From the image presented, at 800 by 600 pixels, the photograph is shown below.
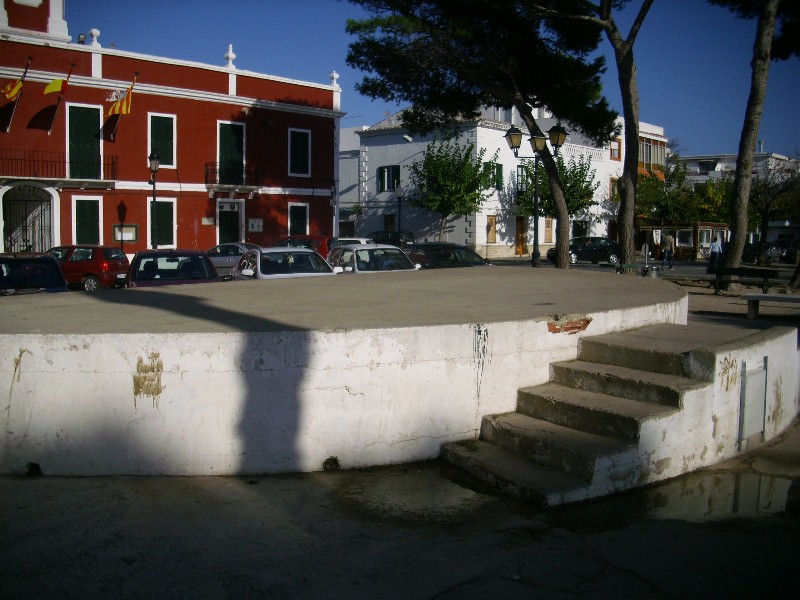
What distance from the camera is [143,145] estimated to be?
106 feet

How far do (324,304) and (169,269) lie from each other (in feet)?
21.3

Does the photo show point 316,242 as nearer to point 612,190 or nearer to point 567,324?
point 567,324

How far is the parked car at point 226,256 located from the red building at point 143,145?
9.01 feet

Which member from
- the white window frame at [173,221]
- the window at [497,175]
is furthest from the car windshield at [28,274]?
the window at [497,175]

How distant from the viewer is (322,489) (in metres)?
5.14

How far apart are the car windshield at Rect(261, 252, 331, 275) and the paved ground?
8.28 meters

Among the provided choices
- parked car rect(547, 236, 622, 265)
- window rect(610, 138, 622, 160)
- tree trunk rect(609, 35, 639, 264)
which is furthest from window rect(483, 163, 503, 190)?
tree trunk rect(609, 35, 639, 264)

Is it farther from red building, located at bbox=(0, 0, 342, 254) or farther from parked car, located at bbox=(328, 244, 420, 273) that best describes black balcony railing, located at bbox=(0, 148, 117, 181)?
parked car, located at bbox=(328, 244, 420, 273)

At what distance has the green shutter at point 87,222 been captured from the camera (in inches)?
1213

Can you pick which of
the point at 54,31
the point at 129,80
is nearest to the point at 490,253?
the point at 129,80

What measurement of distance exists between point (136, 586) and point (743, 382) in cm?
483

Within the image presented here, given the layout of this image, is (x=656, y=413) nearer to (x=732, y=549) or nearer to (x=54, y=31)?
(x=732, y=549)

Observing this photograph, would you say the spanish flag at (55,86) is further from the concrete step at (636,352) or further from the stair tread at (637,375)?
the stair tread at (637,375)

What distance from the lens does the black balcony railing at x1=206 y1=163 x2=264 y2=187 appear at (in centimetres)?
3425
